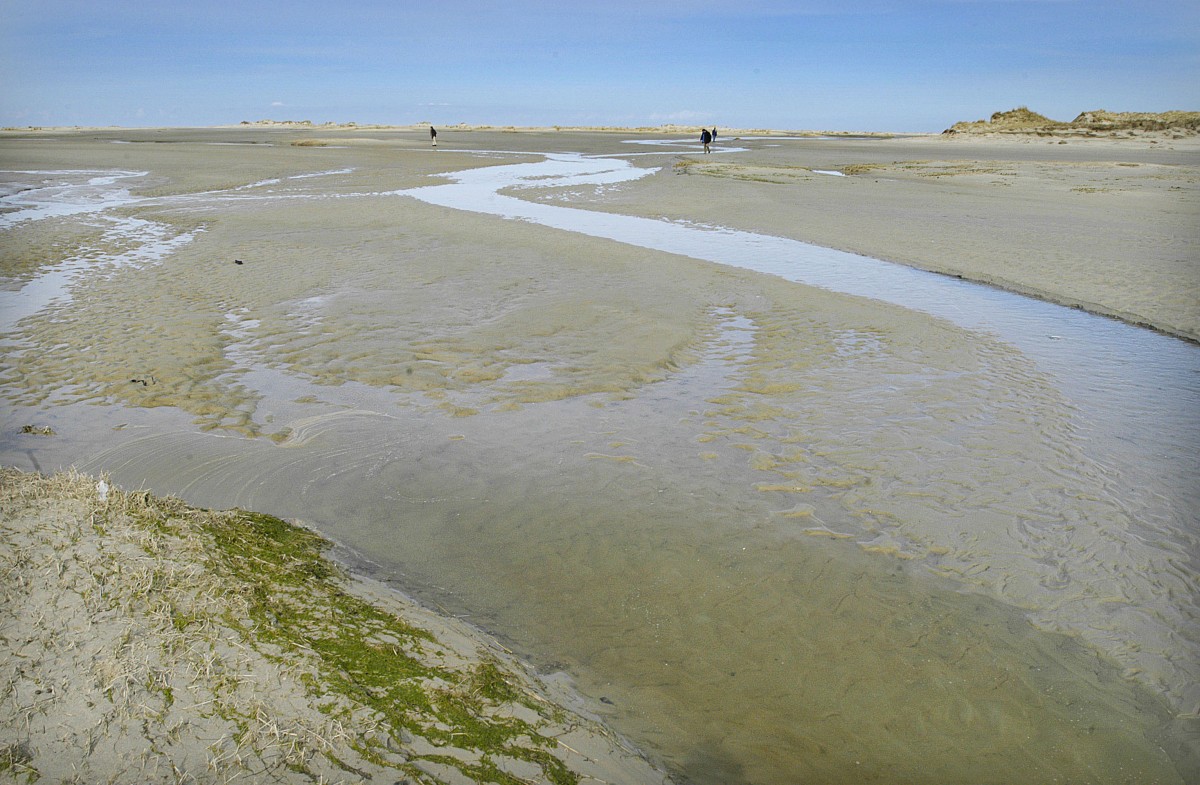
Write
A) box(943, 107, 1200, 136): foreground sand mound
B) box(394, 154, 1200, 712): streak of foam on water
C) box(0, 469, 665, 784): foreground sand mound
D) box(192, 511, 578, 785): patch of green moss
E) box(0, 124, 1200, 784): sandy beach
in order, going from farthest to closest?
box(943, 107, 1200, 136): foreground sand mound → box(394, 154, 1200, 712): streak of foam on water → box(0, 124, 1200, 784): sandy beach → box(192, 511, 578, 785): patch of green moss → box(0, 469, 665, 784): foreground sand mound

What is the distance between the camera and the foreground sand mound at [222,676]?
2.48m

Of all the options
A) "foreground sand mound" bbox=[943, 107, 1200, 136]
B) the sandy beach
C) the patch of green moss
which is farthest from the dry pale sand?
"foreground sand mound" bbox=[943, 107, 1200, 136]

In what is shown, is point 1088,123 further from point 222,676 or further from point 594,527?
point 222,676

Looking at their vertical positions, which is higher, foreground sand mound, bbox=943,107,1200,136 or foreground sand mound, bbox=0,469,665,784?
foreground sand mound, bbox=943,107,1200,136

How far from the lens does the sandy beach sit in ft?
9.55

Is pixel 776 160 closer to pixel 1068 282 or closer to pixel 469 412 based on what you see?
pixel 1068 282

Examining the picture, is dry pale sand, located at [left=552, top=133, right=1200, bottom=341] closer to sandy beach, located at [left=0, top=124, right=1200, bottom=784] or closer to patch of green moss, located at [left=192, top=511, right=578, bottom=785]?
sandy beach, located at [left=0, top=124, right=1200, bottom=784]

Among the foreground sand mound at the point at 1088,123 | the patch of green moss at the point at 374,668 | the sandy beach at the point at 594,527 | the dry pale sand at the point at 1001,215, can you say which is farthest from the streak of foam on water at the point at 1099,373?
the foreground sand mound at the point at 1088,123

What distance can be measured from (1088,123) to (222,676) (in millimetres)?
75521

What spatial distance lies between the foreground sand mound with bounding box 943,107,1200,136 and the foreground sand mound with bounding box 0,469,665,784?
213ft

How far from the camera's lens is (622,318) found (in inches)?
393

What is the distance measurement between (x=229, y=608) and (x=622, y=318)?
7283 mm

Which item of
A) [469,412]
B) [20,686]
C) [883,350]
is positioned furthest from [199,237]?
[20,686]

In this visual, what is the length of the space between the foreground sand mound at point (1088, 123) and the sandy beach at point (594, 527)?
53.3 metres
